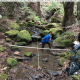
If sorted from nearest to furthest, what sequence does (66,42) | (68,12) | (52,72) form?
(52,72), (66,42), (68,12)

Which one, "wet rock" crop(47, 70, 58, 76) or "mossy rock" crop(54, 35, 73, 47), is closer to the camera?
"wet rock" crop(47, 70, 58, 76)

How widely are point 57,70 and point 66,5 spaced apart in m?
6.49

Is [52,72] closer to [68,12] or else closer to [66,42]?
[66,42]

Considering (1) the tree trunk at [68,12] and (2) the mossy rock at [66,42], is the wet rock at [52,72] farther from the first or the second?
(1) the tree trunk at [68,12]

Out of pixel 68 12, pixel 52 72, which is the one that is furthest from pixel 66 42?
pixel 68 12

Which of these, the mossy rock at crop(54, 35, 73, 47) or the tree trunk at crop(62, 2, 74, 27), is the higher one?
the tree trunk at crop(62, 2, 74, 27)

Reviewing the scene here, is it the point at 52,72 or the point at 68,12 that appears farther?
the point at 68,12

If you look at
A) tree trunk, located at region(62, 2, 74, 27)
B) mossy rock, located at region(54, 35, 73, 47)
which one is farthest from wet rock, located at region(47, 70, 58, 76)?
tree trunk, located at region(62, 2, 74, 27)

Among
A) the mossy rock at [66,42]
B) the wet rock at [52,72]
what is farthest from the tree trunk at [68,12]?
the wet rock at [52,72]

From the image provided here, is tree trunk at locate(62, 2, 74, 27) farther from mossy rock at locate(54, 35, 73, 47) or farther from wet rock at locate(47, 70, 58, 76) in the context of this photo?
wet rock at locate(47, 70, 58, 76)

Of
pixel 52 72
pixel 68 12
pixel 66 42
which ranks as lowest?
pixel 52 72

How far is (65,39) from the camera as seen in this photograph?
22.6 ft

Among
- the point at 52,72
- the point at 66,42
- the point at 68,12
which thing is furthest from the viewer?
the point at 68,12

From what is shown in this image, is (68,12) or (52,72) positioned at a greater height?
(68,12)
